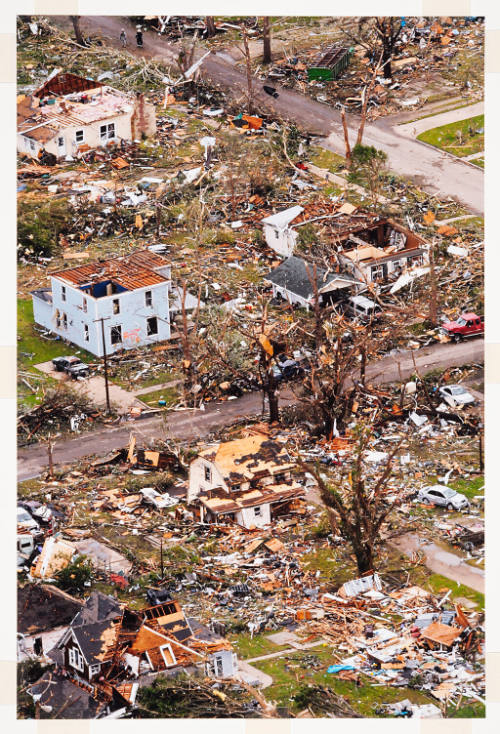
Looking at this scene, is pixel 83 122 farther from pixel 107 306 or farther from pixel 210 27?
pixel 107 306

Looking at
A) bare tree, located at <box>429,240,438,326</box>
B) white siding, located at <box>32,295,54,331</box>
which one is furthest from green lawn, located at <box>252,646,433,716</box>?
white siding, located at <box>32,295,54,331</box>

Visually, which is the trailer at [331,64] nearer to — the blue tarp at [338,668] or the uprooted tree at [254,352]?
the uprooted tree at [254,352]

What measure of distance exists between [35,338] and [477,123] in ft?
43.0

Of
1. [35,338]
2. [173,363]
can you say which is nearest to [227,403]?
[173,363]

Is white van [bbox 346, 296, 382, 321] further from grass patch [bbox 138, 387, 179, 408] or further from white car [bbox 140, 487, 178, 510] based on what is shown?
white car [bbox 140, 487, 178, 510]

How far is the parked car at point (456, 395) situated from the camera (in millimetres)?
48844

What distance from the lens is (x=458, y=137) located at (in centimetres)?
5641

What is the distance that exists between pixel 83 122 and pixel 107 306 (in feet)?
30.7

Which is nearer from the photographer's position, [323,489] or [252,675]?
[252,675]

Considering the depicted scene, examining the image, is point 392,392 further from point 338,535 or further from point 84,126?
point 84,126

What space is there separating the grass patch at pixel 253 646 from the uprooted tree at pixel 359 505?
129 inches

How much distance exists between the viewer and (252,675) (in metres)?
38.4

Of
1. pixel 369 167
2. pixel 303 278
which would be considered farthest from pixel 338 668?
pixel 369 167

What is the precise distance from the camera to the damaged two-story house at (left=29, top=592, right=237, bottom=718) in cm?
A: 3784
